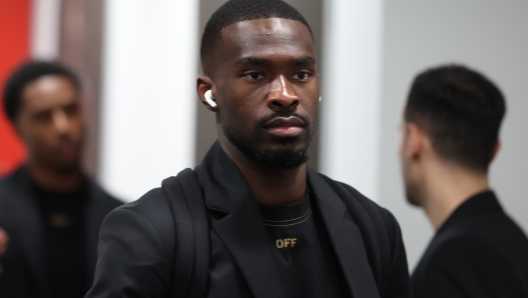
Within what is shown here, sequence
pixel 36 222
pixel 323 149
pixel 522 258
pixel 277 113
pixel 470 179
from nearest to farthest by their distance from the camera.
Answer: pixel 277 113 → pixel 522 258 → pixel 470 179 → pixel 36 222 → pixel 323 149

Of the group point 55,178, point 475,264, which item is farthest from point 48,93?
point 475,264

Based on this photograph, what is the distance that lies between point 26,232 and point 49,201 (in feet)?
0.41

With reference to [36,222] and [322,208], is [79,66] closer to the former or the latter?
[36,222]

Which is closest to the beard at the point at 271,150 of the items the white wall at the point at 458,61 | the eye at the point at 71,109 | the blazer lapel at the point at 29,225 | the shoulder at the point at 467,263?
the shoulder at the point at 467,263

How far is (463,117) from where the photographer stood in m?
1.56

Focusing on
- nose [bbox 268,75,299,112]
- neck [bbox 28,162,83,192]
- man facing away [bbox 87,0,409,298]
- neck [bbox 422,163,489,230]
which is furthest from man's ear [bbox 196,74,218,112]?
neck [bbox 28,162,83,192]

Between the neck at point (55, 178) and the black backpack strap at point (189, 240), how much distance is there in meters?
0.88

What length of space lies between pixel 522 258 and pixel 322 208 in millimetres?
575

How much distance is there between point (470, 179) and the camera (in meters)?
1.54

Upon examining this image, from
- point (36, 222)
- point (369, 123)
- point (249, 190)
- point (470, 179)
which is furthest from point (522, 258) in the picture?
point (36, 222)

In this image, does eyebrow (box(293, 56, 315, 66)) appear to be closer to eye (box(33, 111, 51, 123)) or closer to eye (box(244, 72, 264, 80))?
eye (box(244, 72, 264, 80))

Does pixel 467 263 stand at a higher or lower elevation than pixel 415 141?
lower

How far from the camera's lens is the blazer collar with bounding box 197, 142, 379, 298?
0.95m

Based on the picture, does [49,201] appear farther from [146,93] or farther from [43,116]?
[146,93]
